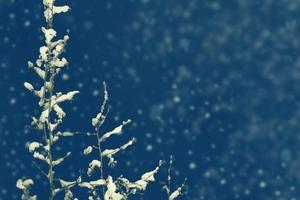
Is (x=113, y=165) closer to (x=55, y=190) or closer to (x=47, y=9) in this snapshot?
(x=55, y=190)

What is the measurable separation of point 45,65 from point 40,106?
0.68 ft

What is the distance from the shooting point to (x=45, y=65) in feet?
9.29

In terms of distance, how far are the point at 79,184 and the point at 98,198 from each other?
6.0 inches

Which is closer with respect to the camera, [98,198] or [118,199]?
[118,199]

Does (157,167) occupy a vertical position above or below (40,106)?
below

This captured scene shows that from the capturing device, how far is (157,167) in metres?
2.85

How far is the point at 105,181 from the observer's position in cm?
282

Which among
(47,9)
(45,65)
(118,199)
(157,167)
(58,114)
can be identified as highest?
(47,9)

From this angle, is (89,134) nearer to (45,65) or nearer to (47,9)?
(45,65)

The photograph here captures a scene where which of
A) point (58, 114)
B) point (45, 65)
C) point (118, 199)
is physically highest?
point (45, 65)

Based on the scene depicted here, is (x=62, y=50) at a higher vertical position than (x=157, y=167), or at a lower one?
higher

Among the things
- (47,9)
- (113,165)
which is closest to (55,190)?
(113,165)

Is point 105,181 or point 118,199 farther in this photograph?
point 105,181

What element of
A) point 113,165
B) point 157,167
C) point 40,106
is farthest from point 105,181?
point 40,106
